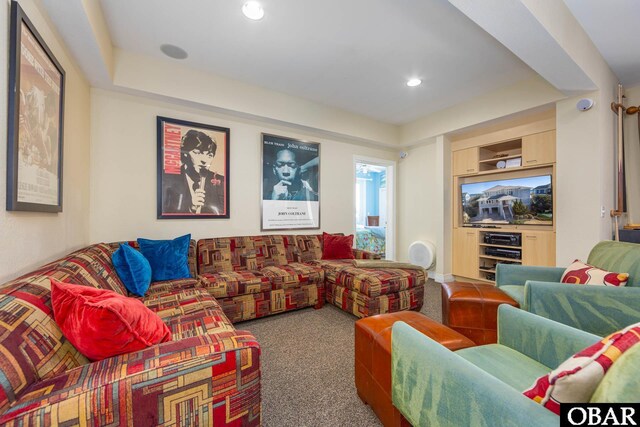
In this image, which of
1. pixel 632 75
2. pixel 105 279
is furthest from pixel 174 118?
pixel 632 75

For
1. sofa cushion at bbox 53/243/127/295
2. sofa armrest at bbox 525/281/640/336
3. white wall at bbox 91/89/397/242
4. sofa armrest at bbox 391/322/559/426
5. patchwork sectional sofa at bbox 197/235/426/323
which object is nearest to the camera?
sofa armrest at bbox 391/322/559/426

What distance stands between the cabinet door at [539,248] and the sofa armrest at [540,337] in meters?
2.67

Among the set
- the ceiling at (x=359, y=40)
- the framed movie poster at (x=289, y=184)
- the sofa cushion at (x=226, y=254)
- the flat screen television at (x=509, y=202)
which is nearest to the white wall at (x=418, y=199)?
the flat screen television at (x=509, y=202)

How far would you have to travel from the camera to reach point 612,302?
1.50 m

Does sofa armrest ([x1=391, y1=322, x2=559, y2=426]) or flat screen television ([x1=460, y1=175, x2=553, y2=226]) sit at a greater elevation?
flat screen television ([x1=460, y1=175, x2=553, y2=226])

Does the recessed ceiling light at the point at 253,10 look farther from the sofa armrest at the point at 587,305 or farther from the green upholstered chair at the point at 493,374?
the sofa armrest at the point at 587,305

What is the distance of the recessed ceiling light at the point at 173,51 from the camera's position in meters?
2.53

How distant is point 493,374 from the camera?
104 cm

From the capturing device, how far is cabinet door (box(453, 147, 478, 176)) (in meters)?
3.93

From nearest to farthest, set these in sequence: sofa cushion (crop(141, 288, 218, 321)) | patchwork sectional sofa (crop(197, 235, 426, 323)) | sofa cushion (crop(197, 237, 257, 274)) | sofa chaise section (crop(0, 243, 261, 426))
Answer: sofa chaise section (crop(0, 243, 261, 426)) < sofa cushion (crop(141, 288, 218, 321)) < patchwork sectional sofa (crop(197, 235, 426, 323)) < sofa cushion (crop(197, 237, 257, 274))

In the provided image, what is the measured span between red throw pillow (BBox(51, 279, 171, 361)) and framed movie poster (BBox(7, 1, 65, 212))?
68 centimetres

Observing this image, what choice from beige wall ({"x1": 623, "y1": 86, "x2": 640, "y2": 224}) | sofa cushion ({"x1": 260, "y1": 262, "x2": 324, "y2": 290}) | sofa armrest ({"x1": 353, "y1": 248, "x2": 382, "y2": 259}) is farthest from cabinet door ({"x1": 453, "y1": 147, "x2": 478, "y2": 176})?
sofa cushion ({"x1": 260, "y1": 262, "x2": 324, "y2": 290})

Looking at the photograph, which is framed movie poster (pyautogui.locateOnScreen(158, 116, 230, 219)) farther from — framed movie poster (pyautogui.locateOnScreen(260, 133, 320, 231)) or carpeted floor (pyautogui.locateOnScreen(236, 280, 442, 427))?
carpeted floor (pyautogui.locateOnScreen(236, 280, 442, 427))

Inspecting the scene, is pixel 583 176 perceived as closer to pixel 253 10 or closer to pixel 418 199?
pixel 418 199
